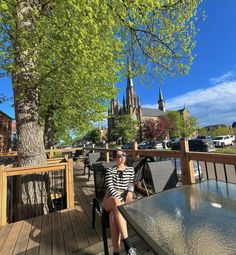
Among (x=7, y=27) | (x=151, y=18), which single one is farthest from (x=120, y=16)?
(x=7, y=27)

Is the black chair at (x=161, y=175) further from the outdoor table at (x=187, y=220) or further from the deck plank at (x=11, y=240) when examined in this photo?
the deck plank at (x=11, y=240)

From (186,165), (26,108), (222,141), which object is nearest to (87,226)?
(186,165)

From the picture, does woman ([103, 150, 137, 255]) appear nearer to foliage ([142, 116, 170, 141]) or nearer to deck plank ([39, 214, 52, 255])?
deck plank ([39, 214, 52, 255])

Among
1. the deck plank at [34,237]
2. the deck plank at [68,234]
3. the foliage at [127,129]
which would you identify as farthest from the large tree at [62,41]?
the foliage at [127,129]

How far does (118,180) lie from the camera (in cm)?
285

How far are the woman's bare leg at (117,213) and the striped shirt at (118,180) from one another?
0.73ft

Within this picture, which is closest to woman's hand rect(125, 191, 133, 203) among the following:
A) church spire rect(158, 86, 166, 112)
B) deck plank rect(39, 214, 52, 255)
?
deck plank rect(39, 214, 52, 255)

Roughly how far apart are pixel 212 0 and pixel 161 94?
85.6 meters

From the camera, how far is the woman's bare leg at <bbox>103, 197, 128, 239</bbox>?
7.59 ft

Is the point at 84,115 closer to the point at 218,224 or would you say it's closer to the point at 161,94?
the point at 218,224

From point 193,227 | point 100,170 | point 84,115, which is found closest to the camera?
point 193,227

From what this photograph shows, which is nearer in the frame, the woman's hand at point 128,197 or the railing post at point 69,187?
the woman's hand at point 128,197

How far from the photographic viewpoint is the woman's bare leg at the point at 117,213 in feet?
7.59

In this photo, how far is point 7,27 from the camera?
15.6 feet
